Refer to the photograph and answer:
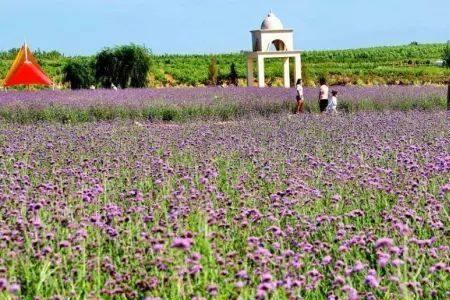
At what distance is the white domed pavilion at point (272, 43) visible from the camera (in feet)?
100

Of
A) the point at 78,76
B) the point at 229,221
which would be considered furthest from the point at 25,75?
the point at 229,221

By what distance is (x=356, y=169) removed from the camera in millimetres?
6477

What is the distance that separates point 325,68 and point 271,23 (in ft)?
77.3

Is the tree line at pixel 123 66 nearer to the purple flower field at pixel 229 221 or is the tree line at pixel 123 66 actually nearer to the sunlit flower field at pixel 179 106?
the sunlit flower field at pixel 179 106

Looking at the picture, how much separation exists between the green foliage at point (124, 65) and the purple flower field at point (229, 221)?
26853 millimetres

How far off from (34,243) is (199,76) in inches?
1926

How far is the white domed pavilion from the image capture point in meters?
30.5

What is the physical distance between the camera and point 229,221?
476 centimetres

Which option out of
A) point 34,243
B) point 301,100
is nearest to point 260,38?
point 301,100

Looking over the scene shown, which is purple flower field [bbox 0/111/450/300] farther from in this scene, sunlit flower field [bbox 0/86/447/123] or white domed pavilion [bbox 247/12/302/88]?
white domed pavilion [bbox 247/12/302/88]

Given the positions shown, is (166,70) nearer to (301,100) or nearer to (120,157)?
(301,100)

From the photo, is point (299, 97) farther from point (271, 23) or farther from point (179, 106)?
point (271, 23)

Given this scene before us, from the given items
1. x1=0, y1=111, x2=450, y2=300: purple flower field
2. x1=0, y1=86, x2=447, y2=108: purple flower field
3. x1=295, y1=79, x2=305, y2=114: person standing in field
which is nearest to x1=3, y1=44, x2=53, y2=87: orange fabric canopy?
x1=0, y1=86, x2=447, y2=108: purple flower field

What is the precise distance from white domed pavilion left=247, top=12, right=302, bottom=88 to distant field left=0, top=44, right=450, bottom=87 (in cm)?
767
